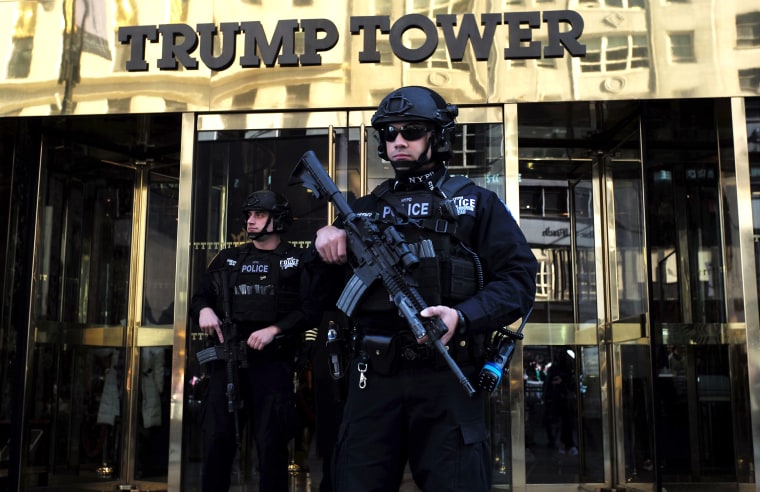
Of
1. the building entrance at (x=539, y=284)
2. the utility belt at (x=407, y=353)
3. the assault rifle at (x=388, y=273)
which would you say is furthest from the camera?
the building entrance at (x=539, y=284)

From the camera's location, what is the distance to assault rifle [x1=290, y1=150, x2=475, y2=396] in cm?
316

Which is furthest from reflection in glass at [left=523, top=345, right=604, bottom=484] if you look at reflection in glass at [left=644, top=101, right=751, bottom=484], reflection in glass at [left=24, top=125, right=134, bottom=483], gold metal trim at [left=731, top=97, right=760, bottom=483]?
reflection in glass at [left=24, top=125, right=134, bottom=483]

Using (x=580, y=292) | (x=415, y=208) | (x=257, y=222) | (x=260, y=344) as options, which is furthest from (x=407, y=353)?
(x=580, y=292)

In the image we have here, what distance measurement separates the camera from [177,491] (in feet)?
19.4

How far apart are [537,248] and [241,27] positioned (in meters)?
3.03

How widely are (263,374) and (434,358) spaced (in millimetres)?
2360

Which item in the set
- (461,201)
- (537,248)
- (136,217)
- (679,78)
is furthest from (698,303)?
(136,217)

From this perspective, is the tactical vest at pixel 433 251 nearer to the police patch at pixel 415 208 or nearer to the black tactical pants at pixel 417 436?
the police patch at pixel 415 208

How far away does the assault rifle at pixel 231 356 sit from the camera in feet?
17.3

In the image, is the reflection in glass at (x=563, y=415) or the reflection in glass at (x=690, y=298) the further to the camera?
the reflection in glass at (x=563, y=415)

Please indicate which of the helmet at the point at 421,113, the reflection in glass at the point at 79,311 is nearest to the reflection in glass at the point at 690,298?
the helmet at the point at 421,113

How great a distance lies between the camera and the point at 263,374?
5.41 metres

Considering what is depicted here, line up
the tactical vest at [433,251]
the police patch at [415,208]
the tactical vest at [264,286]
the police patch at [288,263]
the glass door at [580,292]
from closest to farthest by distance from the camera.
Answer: the tactical vest at [433,251], the police patch at [415,208], the tactical vest at [264,286], the police patch at [288,263], the glass door at [580,292]

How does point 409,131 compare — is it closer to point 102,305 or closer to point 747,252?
point 747,252
